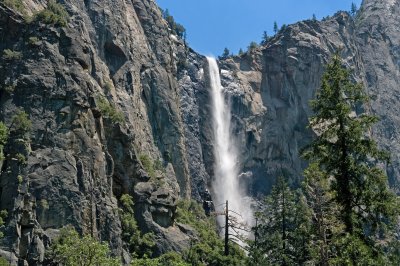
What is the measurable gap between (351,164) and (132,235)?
1207 inches

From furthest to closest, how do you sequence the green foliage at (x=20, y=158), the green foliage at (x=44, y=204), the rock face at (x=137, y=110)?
1. the rock face at (x=137, y=110)
2. the green foliage at (x=44, y=204)
3. the green foliage at (x=20, y=158)

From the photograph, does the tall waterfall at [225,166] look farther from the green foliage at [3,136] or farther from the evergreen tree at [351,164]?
the evergreen tree at [351,164]

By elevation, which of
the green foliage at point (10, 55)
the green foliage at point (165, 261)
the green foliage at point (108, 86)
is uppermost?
the green foliage at point (108, 86)

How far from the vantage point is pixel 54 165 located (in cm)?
3953

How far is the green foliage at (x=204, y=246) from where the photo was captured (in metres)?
47.8

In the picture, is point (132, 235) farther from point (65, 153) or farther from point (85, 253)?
point (85, 253)

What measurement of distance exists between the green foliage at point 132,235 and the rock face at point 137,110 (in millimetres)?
1230

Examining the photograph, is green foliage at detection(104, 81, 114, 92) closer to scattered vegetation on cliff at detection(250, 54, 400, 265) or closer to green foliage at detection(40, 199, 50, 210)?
green foliage at detection(40, 199, 50, 210)

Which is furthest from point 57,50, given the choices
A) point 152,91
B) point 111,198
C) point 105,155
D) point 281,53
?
point 281,53

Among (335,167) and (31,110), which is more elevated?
(31,110)

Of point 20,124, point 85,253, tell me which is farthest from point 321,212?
point 20,124

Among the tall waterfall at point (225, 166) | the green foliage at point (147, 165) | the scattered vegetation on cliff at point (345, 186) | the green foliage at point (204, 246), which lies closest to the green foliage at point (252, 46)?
the tall waterfall at point (225, 166)

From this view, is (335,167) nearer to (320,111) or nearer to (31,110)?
(320,111)

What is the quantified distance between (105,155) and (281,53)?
205 ft
